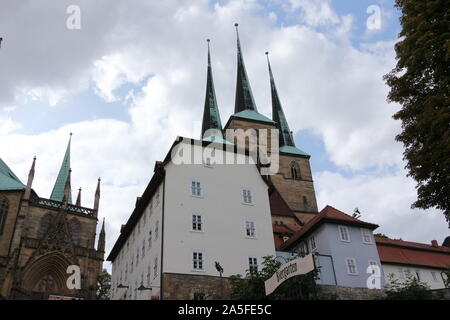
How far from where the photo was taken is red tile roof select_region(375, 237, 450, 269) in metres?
33.7

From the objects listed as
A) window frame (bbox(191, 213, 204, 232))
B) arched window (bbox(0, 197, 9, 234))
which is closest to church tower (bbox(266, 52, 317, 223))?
arched window (bbox(0, 197, 9, 234))

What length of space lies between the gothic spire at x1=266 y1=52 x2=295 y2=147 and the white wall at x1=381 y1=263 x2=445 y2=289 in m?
36.2

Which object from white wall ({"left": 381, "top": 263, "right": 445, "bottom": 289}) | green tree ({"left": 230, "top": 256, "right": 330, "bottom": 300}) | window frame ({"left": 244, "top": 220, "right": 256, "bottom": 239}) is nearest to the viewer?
green tree ({"left": 230, "top": 256, "right": 330, "bottom": 300})

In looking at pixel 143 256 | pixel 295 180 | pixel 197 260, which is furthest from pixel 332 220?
pixel 295 180

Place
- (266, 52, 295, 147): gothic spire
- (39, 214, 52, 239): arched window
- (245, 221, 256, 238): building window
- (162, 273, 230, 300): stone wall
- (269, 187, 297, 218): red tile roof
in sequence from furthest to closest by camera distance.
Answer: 1. (266, 52, 295, 147): gothic spire
2. (269, 187, 297, 218): red tile roof
3. (39, 214, 52, 239): arched window
4. (245, 221, 256, 238): building window
5. (162, 273, 230, 300): stone wall

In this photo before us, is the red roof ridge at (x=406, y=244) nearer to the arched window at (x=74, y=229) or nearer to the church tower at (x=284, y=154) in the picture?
the church tower at (x=284, y=154)

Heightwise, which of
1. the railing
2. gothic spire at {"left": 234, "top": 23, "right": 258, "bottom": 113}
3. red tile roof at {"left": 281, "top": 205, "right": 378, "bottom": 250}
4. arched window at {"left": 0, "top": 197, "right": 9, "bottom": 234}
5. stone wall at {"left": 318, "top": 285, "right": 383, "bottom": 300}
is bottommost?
stone wall at {"left": 318, "top": 285, "right": 383, "bottom": 300}

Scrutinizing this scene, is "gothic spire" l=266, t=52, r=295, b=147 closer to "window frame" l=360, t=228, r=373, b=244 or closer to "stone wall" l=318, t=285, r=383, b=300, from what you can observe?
"window frame" l=360, t=228, r=373, b=244

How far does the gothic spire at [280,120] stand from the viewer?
6981cm

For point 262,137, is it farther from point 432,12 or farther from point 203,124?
point 432,12

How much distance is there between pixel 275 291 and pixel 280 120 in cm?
5274

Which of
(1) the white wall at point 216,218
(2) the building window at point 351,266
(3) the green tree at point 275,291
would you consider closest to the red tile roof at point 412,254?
(2) the building window at point 351,266

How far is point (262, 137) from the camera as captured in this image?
6550cm

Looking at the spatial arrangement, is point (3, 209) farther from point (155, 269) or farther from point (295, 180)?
point (295, 180)
